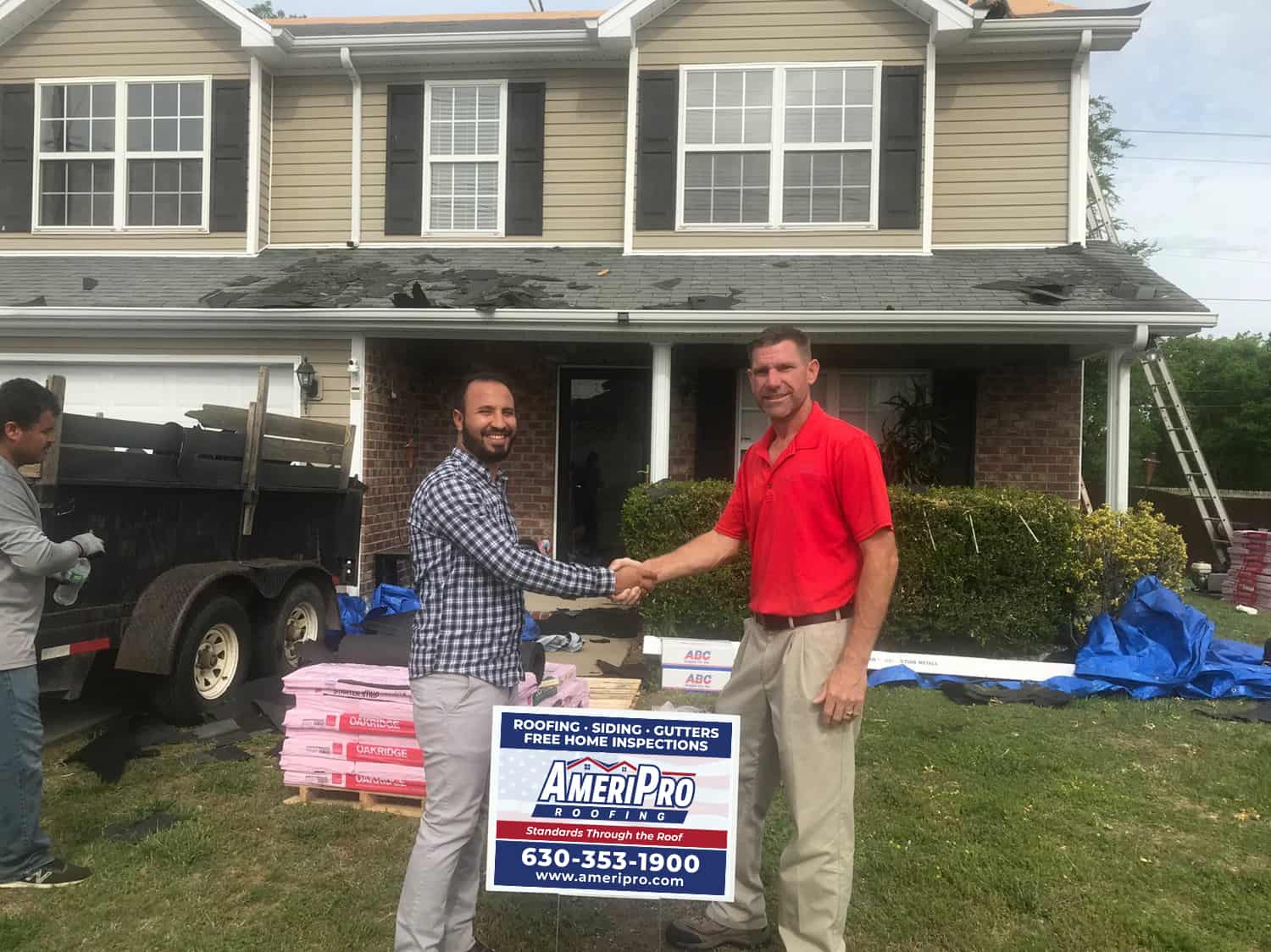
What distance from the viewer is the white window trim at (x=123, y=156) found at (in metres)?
9.70

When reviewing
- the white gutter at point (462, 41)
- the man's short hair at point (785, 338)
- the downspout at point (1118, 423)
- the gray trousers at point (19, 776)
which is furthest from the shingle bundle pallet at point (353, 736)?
the white gutter at point (462, 41)

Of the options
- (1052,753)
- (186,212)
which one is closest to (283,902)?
(1052,753)

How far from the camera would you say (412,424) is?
9.88 metres

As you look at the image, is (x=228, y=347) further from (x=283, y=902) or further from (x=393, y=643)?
(x=283, y=902)

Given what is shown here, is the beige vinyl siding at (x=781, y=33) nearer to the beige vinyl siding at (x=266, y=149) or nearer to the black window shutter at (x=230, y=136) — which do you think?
the beige vinyl siding at (x=266, y=149)

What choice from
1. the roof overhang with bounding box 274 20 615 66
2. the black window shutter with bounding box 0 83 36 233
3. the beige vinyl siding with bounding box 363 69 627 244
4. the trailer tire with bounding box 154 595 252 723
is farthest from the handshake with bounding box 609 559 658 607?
the black window shutter with bounding box 0 83 36 233

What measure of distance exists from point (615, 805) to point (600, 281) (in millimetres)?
6418

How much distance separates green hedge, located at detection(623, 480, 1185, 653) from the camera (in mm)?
6855

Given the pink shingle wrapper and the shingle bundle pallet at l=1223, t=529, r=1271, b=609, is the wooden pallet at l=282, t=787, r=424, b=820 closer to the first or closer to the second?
the pink shingle wrapper

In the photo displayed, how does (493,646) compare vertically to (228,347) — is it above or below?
below

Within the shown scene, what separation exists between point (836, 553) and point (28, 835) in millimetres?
3138

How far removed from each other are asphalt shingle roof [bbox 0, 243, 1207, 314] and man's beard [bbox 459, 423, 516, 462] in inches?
202

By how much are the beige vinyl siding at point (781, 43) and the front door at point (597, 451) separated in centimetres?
161

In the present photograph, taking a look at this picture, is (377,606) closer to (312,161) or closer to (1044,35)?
(312,161)
